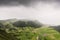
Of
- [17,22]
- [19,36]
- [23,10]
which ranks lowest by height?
[19,36]

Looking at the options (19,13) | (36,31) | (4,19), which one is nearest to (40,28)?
(36,31)

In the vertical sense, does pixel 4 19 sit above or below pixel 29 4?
below

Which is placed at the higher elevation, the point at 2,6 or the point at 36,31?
the point at 2,6

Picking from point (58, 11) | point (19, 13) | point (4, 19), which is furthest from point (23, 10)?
point (58, 11)

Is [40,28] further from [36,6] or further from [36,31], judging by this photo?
[36,6]

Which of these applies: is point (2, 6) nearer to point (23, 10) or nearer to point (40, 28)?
point (23, 10)
